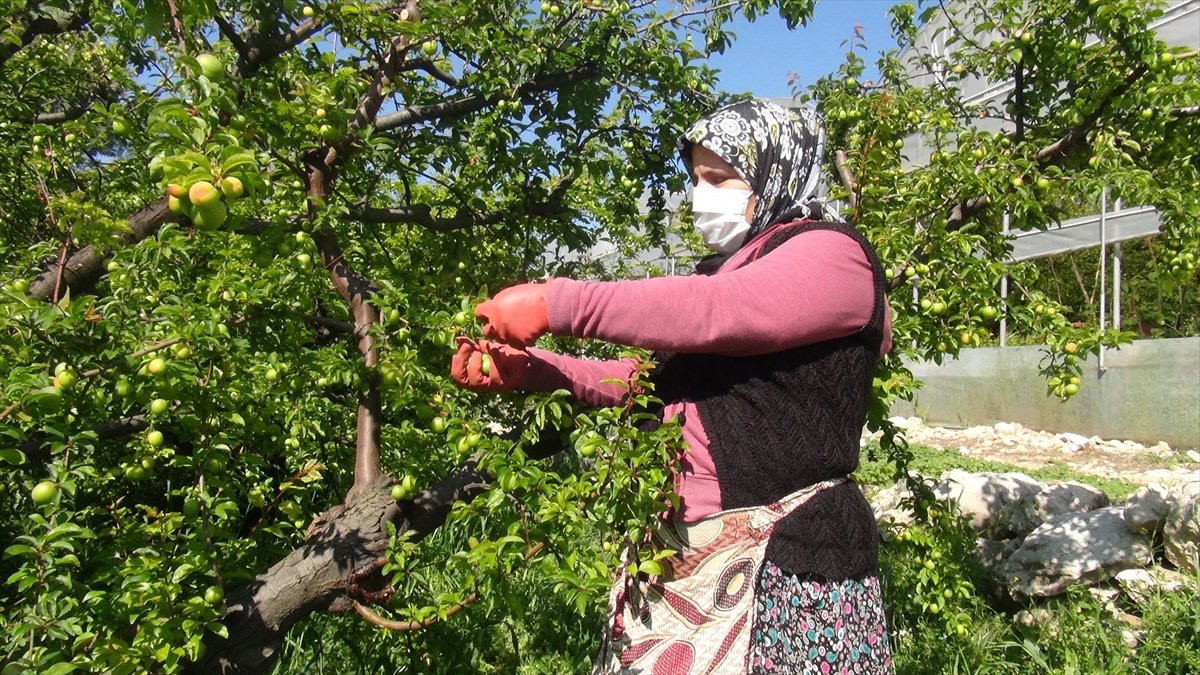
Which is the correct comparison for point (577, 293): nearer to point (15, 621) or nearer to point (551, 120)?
point (15, 621)

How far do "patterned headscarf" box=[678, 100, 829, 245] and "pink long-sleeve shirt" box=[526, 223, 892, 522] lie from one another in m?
0.08

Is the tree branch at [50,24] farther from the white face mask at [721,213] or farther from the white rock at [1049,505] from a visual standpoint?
the white rock at [1049,505]

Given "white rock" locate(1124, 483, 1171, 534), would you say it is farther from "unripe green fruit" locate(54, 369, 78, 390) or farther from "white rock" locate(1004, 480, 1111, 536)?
"unripe green fruit" locate(54, 369, 78, 390)

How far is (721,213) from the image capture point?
132 centimetres

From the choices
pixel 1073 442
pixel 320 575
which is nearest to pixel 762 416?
pixel 320 575

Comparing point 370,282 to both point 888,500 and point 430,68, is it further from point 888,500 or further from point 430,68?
point 888,500

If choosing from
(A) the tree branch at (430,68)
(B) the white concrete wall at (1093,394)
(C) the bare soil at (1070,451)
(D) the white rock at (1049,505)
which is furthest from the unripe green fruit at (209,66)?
(B) the white concrete wall at (1093,394)

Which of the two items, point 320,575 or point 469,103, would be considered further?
point 469,103

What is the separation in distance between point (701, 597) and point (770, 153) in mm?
673

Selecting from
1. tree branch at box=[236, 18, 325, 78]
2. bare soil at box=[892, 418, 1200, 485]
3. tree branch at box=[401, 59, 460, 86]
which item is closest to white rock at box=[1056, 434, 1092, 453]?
bare soil at box=[892, 418, 1200, 485]

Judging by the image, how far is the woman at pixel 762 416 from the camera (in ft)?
3.74

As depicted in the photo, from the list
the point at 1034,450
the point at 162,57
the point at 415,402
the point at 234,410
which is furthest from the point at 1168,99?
the point at 1034,450

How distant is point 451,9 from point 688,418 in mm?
1141

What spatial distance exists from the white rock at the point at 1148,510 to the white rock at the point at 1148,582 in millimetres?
182
